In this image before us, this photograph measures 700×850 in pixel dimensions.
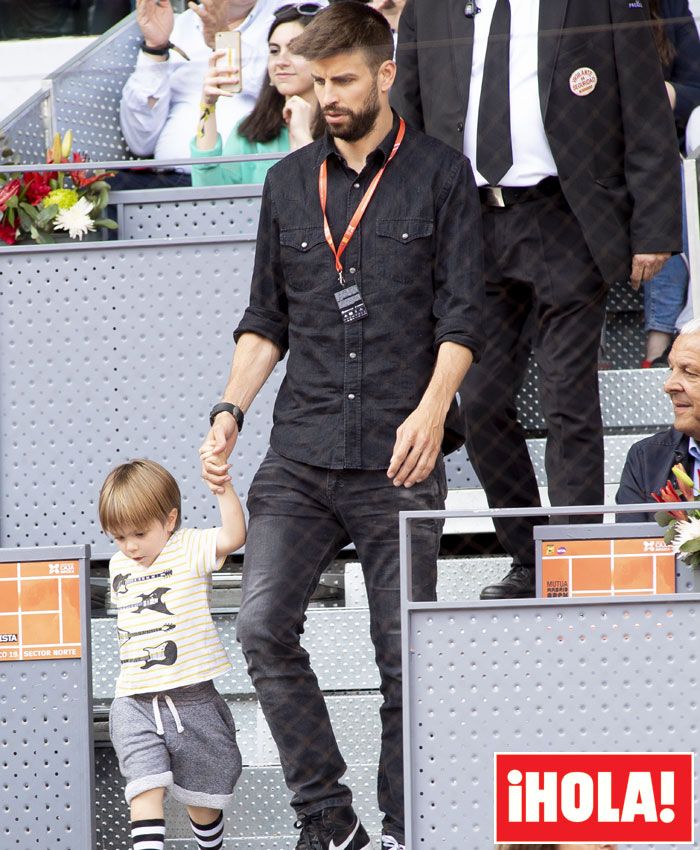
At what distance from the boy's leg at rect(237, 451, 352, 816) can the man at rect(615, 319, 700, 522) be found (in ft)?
2.94

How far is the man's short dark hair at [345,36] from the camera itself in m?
2.76

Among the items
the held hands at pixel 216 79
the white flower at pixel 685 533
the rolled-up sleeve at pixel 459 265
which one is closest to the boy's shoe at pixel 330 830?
the white flower at pixel 685 533

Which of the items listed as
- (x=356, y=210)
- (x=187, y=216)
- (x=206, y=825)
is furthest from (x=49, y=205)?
(x=206, y=825)

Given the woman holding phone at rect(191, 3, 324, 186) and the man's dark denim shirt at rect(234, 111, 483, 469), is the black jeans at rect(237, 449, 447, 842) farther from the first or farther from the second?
the woman holding phone at rect(191, 3, 324, 186)

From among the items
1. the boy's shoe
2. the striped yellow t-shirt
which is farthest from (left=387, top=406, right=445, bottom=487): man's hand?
the boy's shoe

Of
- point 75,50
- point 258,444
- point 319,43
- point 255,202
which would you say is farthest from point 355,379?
point 75,50

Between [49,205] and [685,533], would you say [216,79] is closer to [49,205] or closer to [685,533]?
[49,205]

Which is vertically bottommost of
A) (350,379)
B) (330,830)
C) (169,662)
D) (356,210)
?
(330,830)

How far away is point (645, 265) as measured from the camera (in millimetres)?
3402

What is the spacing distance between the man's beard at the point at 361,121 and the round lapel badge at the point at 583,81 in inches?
30.6

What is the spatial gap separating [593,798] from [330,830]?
48 centimetres

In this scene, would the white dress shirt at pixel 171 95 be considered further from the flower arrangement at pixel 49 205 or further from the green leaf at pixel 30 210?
the green leaf at pixel 30 210

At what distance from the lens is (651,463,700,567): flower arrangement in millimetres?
2738

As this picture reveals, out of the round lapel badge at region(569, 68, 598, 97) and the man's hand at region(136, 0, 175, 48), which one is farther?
the man's hand at region(136, 0, 175, 48)
